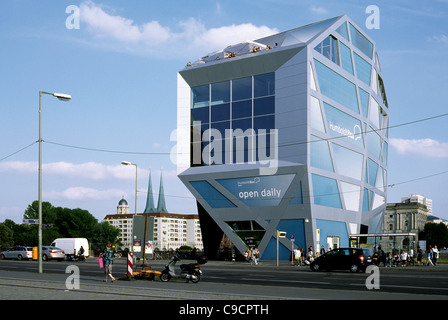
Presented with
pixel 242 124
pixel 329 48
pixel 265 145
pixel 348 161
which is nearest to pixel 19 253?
pixel 242 124

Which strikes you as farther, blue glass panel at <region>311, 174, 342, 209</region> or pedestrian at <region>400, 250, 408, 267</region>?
blue glass panel at <region>311, 174, 342, 209</region>

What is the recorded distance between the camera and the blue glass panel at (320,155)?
177 ft

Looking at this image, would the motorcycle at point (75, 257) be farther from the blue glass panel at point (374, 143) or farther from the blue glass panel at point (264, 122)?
the blue glass panel at point (374, 143)

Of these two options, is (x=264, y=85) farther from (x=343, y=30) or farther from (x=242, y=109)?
(x=343, y=30)

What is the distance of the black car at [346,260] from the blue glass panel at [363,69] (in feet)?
119

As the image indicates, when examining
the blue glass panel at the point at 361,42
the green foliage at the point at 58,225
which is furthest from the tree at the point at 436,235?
the green foliage at the point at 58,225

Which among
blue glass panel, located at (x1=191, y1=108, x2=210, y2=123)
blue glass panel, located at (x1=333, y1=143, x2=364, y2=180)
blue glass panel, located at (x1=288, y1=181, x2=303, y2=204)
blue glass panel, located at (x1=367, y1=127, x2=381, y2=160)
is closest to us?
blue glass panel, located at (x1=288, y1=181, x2=303, y2=204)

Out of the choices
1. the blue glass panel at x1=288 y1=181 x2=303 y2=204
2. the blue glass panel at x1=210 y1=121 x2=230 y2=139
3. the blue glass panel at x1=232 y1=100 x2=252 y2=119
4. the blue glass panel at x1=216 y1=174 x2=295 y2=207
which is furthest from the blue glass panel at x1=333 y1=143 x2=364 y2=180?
the blue glass panel at x1=210 y1=121 x2=230 y2=139

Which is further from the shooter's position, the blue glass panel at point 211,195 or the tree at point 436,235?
the tree at point 436,235

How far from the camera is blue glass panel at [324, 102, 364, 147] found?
57.4 meters

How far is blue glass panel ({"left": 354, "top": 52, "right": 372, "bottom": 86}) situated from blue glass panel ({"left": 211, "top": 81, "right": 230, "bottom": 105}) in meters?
17.5

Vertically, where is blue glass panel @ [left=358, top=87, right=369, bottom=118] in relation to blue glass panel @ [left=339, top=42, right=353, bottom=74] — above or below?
below

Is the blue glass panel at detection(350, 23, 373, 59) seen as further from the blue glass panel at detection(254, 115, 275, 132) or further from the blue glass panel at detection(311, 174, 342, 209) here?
the blue glass panel at detection(311, 174, 342, 209)

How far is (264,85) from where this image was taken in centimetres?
5619
